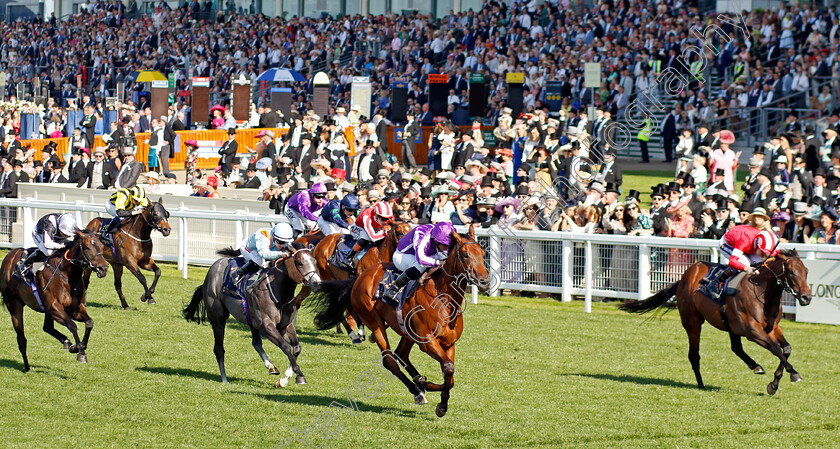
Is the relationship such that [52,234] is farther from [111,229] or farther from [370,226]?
[111,229]

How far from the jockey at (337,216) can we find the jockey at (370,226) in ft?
2.75

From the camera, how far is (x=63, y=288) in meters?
10.0

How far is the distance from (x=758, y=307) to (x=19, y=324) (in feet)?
20.8

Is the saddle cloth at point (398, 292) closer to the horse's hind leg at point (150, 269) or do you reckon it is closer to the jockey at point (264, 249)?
the jockey at point (264, 249)

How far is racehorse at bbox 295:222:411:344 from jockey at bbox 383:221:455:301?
1.84 m

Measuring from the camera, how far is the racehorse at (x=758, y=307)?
30.2ft

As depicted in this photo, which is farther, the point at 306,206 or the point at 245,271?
the point at 306,206

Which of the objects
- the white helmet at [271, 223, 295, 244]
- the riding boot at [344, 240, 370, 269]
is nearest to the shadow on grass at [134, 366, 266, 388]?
the white helmet at [271, 223, 295, 244]

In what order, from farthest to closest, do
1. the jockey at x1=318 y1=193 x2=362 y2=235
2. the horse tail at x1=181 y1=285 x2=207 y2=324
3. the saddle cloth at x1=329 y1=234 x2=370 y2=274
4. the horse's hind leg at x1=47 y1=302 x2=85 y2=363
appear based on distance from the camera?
the jockey at x1=318 y1=193 x2=362 y2=235, the saddle cloth at x1=329 y1=234 x2=370 y2=274, the horse tail at x1=181 y1=285 x2=207 y2=324, the horse's hind leg at x1=47 y1=302 x2=85 y2=363

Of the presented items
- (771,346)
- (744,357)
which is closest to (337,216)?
(744,357)

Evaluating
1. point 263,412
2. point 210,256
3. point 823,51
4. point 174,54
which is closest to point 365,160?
point 210,256

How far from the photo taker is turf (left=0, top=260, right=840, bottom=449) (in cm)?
800

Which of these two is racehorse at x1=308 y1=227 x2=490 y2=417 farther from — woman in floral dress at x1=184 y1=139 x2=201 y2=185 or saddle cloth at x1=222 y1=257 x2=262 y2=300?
woman in floral dress at x1=184 y1=139 x2=201 y2=185

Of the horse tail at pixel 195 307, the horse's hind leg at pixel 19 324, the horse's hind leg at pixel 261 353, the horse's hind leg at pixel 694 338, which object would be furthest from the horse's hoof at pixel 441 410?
the horse's hind leg at pixel 19 324
